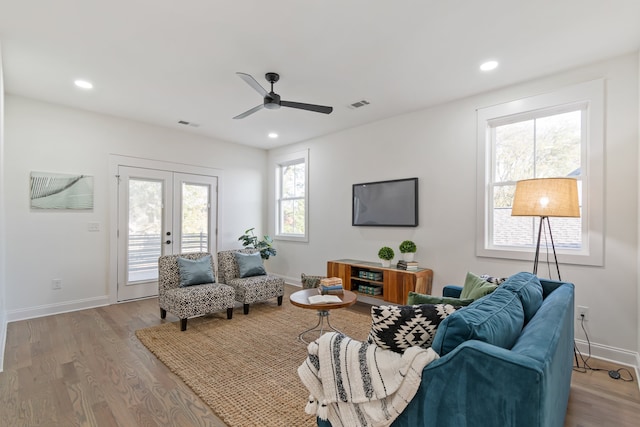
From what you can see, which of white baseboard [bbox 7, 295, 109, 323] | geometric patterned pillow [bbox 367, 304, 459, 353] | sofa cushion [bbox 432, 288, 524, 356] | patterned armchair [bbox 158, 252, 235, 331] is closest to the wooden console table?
patterned armchair [bbox 158, 252, 235, 331]

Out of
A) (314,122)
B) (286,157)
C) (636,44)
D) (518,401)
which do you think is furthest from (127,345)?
(636,44)

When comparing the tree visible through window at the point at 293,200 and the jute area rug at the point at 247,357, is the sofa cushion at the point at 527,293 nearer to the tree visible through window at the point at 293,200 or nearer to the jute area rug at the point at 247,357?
the jute area rug at the point at 247,357

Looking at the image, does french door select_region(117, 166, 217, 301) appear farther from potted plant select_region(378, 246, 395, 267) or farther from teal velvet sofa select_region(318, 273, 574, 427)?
teal velvet sofa select_region(318, 273, 574, 427)

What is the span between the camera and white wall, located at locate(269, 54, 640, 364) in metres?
2.76

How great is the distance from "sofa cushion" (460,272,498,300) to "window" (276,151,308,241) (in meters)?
3.57

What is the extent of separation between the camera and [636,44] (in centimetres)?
263

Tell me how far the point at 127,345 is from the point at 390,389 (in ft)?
9.51

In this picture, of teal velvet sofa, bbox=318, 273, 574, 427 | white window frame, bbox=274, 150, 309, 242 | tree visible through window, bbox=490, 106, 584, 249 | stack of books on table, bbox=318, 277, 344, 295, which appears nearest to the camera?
teal velvet sofa, bbox=318, 273, 574, 427

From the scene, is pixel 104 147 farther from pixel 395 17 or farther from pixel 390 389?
pixel 390 389

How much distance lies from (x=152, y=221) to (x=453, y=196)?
4392mm

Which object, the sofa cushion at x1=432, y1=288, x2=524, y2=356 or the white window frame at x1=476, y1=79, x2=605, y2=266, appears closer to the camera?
the sofa cushion at x1=432, y1=288, x2=524, y2=356

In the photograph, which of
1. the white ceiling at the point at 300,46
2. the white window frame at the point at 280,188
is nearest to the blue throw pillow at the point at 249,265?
the white window frame at the point at 280,188

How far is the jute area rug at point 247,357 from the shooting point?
2043 mm

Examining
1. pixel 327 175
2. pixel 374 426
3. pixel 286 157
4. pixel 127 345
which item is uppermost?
pixel 286 157
